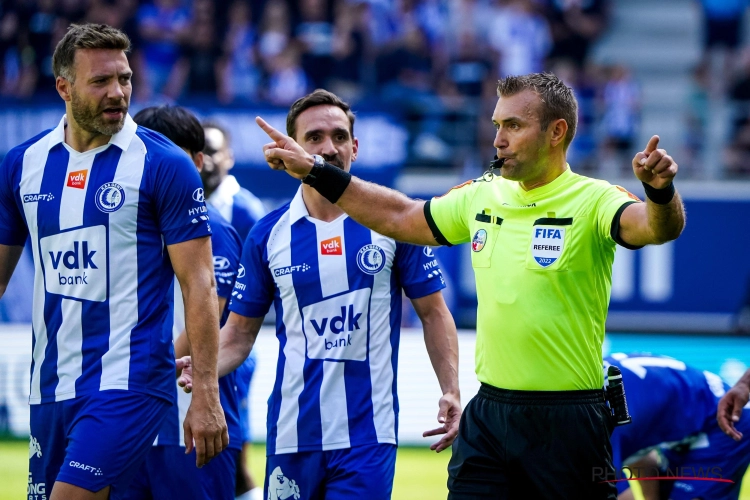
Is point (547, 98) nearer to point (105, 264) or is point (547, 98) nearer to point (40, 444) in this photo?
point (105, 264)

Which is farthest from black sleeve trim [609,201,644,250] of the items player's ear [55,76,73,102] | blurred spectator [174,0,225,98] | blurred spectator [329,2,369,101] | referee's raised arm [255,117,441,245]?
blurred spectator [174,0,225,98]

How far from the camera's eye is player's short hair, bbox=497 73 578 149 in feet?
13.9

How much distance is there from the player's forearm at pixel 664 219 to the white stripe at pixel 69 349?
7.32ft

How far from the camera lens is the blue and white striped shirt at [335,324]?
15.7ft

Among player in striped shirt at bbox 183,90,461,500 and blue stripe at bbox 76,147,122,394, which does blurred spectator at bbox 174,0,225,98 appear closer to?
player in striped shirt at bbox 183,90,461,500

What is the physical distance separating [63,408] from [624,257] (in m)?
10.7

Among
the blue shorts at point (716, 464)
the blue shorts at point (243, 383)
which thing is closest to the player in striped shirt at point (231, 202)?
the blue shorts at point (243, 383)

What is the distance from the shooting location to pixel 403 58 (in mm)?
14914

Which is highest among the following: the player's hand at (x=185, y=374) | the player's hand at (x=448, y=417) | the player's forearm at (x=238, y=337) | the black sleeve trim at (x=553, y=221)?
the black sleeve trim at (x=553, y=221)

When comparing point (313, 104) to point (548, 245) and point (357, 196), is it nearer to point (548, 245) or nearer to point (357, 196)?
point (357, 196)

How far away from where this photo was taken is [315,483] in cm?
474

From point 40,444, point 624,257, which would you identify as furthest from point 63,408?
point 624,257

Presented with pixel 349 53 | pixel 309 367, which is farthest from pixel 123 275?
pixel 349 53

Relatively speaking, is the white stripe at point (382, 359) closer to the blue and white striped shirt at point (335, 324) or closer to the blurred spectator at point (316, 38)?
the blue and white striped shirt at point (335, 324)
